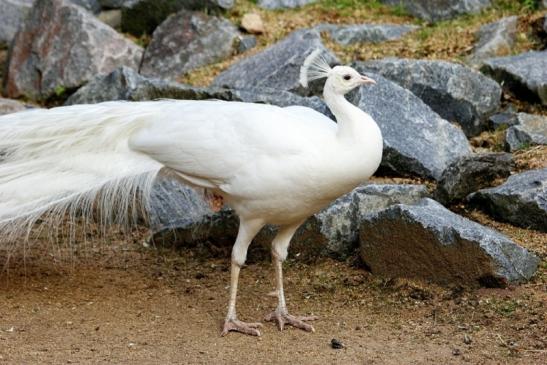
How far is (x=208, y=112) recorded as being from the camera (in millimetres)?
5500

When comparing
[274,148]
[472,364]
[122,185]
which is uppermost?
[274,148]

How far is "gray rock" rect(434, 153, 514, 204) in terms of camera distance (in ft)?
21.8

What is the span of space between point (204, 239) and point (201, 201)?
0.51 m

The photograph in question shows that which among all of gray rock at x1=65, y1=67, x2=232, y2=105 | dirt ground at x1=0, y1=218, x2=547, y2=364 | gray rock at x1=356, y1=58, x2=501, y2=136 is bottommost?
dirt ground at x1=0, y1=218, x2=547, y2=364

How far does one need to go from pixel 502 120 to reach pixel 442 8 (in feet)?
9.08

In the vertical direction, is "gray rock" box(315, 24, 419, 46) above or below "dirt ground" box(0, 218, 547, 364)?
above

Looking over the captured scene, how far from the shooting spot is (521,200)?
628 centimetres

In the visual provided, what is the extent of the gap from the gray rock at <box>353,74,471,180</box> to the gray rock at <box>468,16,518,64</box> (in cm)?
170

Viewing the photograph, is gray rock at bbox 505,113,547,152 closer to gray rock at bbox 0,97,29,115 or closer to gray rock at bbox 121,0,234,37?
gray rock at bbox 121,0,234,37

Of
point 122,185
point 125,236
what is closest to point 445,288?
point 122,185

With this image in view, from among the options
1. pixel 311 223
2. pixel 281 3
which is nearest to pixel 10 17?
pixel 281 3

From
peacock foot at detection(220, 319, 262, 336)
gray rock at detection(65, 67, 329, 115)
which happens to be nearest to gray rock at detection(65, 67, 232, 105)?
gray rock at detection(65, 67, 329, 115)

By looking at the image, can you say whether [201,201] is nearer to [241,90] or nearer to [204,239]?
[204,239]

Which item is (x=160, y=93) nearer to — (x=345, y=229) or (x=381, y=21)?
(x=345, y=229)
